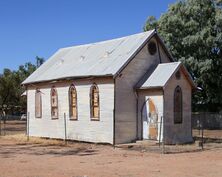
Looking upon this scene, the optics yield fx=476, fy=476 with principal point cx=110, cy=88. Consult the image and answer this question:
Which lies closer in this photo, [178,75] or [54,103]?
[178,75]

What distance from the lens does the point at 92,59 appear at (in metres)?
31.9

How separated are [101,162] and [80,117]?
1064cm

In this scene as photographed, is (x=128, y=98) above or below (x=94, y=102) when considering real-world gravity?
above

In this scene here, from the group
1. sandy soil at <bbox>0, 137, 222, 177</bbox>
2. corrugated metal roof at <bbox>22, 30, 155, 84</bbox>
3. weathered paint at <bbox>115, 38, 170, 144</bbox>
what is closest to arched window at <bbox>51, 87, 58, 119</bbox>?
corrugated metal roof at <bbox>22, 30, 155, 84</bbox>

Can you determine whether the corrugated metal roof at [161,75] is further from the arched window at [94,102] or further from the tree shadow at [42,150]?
the tree shadow at [42,150]

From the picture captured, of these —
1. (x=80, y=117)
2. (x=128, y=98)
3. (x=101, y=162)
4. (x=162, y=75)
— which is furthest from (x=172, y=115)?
(x=101, y=162)

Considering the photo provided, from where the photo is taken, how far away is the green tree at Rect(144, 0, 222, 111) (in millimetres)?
46200

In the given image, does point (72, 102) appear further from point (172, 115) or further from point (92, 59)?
point (172, 115)

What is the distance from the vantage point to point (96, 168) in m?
17.9

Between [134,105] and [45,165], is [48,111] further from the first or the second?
[45,165]

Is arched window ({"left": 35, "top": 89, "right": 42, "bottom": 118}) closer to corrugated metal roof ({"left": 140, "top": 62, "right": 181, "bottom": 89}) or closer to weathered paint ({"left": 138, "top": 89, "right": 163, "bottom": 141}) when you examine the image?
weathered paint ({"left": 138, "top": 89, "right": 163, "bottom": 141})

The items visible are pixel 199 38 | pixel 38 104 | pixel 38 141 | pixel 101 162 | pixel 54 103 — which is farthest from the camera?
pixel 199 38

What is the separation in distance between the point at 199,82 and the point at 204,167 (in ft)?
100.0

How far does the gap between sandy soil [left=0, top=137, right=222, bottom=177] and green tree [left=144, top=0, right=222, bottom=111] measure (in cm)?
2246
